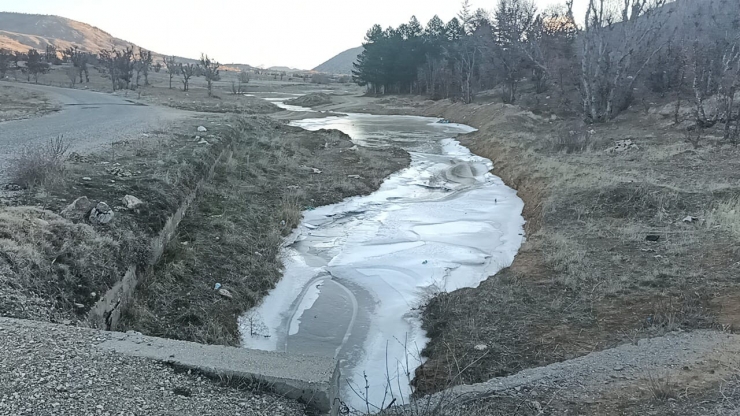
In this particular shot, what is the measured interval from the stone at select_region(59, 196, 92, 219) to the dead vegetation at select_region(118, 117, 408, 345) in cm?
149

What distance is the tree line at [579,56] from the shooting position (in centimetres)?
2806

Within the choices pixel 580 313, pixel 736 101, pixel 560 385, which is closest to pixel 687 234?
pixel 580 313

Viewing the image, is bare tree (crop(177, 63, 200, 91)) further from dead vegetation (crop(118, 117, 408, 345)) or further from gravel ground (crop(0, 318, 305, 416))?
gravel ground (crop(0, 318, 305, 416))

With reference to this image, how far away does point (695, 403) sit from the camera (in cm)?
453

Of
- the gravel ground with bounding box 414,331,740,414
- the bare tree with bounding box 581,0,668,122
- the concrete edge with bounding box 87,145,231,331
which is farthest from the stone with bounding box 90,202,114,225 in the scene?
the bare tree with bounding box 581,0,668,122

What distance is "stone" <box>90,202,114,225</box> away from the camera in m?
7.85

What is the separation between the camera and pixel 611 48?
30875mm

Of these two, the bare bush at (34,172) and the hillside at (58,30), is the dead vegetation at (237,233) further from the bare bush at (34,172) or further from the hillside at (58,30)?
the hillside at (58,30)

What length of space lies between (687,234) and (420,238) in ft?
18.7

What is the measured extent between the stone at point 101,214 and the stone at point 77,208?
152mm

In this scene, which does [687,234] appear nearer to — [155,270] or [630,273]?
[630,273]

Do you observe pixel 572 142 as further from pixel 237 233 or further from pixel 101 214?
pixel 101 214

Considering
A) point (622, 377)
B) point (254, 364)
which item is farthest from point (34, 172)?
point (622, 377)

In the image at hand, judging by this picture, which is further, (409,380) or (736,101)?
(736,101)
